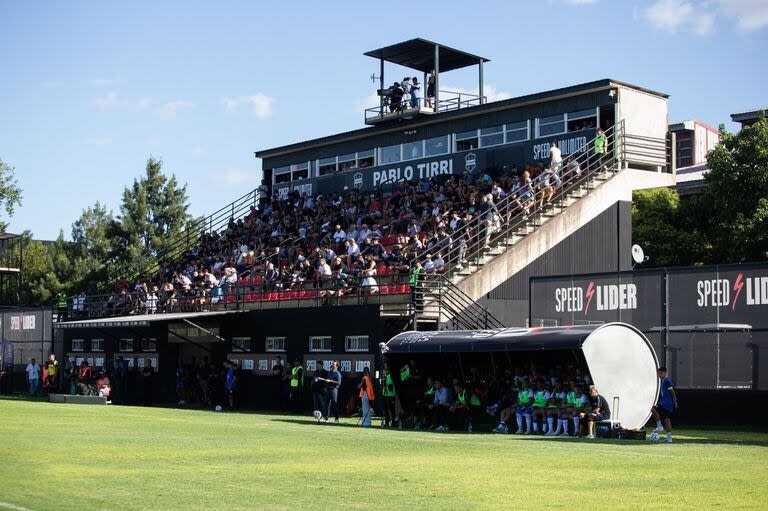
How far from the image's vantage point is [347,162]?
162 ft

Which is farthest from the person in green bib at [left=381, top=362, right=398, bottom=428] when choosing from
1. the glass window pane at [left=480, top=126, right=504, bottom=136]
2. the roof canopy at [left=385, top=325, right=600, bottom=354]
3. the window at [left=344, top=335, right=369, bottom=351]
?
the glass window pane at [left=480, top=126, right=504, bottom=136]

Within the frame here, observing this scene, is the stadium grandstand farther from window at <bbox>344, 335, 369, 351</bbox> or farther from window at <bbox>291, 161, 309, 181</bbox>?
window at <bbox>291, 161, 309, 181</bbox>

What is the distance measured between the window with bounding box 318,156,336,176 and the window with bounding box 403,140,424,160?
517 cm

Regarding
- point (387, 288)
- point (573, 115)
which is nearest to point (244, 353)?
point (387, 288)

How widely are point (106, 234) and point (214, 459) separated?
7438 centimetres

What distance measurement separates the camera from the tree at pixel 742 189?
1534 inches

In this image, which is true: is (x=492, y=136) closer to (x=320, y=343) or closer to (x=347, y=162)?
(x=347, y=162)

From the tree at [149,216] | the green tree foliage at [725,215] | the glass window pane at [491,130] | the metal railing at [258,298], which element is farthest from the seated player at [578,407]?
the tree at [149,216]

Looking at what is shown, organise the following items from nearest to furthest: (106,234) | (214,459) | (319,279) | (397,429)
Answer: (214,459) → (397,429) → (319,279) → (106,234)

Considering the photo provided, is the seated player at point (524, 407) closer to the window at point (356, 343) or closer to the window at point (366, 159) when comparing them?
the window at point (356, 343)

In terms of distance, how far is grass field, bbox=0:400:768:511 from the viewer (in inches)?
484

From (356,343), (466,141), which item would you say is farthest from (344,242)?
(356,343)

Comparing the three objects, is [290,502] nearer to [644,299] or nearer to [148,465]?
[148,465]

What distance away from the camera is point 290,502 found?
12.2 meters
